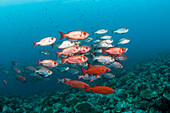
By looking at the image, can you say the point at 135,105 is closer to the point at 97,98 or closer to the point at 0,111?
the point at 97,98

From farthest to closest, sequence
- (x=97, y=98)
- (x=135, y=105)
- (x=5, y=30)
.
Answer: (x=5, y=30)
(x=97, y=98)
(x=135, y=105)

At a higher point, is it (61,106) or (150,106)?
A: (150,106)

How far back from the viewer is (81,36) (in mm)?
4355

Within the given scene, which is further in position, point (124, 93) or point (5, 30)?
point (5, 30)

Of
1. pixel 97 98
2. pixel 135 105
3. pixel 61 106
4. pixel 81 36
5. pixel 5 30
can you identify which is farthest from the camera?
pixel 5 30

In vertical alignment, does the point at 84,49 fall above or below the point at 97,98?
above

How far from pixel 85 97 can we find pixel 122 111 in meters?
2.64

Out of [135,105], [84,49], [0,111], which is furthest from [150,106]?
[0,111]

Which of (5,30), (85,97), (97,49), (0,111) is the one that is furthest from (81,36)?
→ (5,30)

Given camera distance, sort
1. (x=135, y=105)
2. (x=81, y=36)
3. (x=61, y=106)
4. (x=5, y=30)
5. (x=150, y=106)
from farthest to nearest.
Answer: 1. (x=5, y=30)
2. (x=61, y=106)
3. (x=135, y=105)
4. (x=150, y=106)
5. (x=81, y=36)

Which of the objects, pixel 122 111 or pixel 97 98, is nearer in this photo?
pixel 122 111

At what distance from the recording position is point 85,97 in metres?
7.13

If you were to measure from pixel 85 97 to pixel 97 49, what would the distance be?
9.31 ft

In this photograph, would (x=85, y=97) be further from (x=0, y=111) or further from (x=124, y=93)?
(x=0, y=111)
